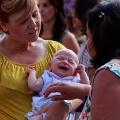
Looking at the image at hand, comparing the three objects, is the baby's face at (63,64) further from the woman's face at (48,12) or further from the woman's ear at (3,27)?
the woman's face at (48,12)

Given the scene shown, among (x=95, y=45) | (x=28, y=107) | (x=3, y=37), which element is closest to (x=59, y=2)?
(x=3, y=37)

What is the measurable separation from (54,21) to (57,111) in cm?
334

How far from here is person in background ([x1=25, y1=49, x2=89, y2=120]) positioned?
10.6ft

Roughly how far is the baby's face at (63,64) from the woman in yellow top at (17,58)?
131mm

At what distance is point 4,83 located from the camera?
10.8 feet

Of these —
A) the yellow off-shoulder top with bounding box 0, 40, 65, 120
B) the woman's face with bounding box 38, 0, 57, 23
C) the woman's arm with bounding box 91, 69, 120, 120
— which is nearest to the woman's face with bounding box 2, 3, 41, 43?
the yellow off-shoulder top with bounding box 0, 40, 65, 120

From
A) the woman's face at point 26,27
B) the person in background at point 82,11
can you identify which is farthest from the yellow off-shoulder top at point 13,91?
the person in background at point 82,11

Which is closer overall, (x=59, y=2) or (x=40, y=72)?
(x=40, y=72)

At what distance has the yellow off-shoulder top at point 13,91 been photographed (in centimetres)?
329

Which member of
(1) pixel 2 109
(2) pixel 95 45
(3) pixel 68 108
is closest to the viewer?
(2) pixel 95 45

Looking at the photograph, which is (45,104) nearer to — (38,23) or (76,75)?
(76,75)

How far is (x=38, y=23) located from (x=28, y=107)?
0.62 m

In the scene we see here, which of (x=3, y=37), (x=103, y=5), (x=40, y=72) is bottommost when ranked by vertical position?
(x=40, y=72)

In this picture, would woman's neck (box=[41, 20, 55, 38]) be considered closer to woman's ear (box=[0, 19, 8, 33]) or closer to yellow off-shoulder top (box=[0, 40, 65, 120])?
woman's ear (box=[0, 19, 8, 33])
